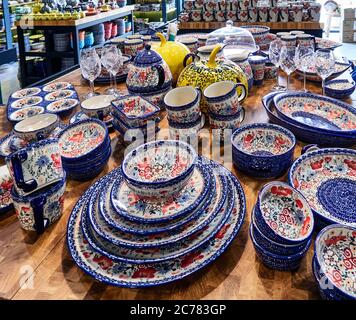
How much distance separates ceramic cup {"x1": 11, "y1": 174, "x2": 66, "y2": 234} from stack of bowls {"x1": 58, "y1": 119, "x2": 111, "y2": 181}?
0.47ft

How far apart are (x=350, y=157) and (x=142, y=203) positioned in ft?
1.83

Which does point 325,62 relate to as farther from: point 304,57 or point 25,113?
point 25,113

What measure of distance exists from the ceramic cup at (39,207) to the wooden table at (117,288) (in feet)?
0.08

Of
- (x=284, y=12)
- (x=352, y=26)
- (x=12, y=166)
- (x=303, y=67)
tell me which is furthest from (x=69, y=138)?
(x=352, y=26)

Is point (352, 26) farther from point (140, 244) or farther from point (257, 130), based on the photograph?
point (140, 244)

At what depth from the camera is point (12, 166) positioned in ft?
2.51

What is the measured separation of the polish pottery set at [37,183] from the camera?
30.5 inches

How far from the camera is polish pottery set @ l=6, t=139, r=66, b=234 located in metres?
0.77

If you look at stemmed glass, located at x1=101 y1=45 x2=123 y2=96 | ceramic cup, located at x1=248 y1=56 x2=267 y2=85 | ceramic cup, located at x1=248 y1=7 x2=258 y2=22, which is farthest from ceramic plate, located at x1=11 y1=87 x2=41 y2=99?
ceramic cup, located at x1=248 y1=7 x2=258 y2=22

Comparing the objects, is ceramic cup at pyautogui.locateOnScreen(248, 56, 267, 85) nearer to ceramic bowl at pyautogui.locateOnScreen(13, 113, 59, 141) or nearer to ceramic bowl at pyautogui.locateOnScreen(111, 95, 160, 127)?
ceramic bowl at pyautogui.locateOnScreen(111, 95, 160, 127)

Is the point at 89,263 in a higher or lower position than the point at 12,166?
lower

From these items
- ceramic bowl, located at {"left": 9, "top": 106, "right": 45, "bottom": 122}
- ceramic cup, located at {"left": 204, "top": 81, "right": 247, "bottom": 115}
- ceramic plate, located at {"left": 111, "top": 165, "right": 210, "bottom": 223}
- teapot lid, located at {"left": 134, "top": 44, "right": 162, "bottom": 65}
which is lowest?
ceramic plate, located at {"left": 111, "top": 165, "right": 210, "bottom": 223}

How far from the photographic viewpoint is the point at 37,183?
80cm

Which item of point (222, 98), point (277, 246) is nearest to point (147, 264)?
point (277, 246)
